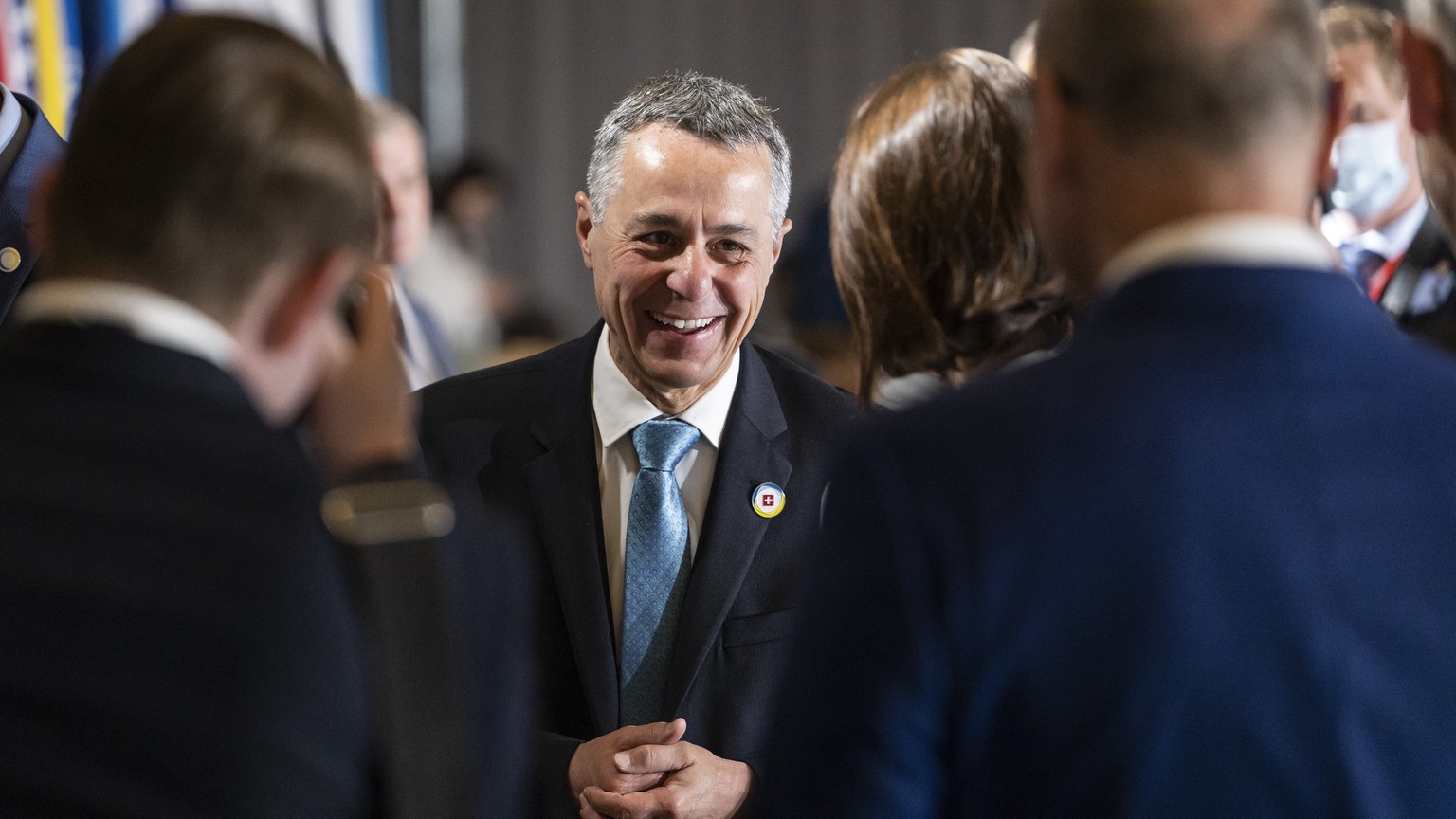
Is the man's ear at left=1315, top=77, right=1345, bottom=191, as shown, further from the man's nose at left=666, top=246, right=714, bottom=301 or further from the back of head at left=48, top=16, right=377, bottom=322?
the man's nose at left=666, top=246, right=714, bottom=301

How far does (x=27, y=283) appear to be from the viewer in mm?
2215

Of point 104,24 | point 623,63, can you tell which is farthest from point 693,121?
point 623,63

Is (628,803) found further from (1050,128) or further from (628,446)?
(1050,128)

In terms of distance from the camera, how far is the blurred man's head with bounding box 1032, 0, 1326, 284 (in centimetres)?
114

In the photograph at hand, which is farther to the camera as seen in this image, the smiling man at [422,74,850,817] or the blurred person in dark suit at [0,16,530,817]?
the smiling man at [422,74,850,817]

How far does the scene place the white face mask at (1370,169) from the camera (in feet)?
11.1

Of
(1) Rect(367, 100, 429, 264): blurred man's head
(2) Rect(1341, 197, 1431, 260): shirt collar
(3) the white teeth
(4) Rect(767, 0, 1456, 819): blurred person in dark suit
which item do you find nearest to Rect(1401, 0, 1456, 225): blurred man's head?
(4) Rect(767, 0, 1456, 819): blurred person in dark suit

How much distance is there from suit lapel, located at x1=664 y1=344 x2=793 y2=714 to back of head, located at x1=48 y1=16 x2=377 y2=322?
1033mm

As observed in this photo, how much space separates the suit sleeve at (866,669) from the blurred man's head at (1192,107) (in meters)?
0.29

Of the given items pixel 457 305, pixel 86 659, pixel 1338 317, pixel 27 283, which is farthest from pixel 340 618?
pixel 457 305

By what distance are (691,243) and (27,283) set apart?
3.20 ft

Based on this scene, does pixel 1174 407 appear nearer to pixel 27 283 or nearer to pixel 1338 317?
pixel 1338 317

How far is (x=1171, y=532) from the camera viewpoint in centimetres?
108

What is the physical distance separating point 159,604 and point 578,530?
1.07 meters
